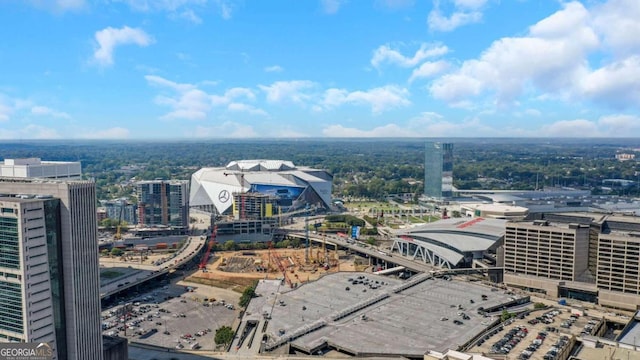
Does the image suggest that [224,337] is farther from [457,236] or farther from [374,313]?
[457,236]

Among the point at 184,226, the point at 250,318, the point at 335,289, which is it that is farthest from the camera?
the point at 184,226

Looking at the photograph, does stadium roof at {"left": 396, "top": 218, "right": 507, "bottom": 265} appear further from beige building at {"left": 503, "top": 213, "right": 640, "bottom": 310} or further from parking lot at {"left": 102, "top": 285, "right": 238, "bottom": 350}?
parking lot at {"left": 102, "top": 285, "right": 238, "bottom": 350}

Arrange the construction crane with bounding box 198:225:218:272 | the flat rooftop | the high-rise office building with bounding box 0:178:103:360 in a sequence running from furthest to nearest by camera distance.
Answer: the construction crane with bounding box 198:225:218:272 < the flat rooftop < the high-rise office building with bounding box 0:178:103:360

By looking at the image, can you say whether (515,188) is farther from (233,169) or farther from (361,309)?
(361,309)

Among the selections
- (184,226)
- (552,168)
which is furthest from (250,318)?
(552,168)

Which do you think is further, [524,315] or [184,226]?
[184,226]

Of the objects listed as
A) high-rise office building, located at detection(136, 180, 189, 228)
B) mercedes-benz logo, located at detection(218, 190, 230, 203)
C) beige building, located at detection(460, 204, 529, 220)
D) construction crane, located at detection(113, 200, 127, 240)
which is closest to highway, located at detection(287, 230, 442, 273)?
high-rise office building, located at detection(136, 180, 189, 228)
